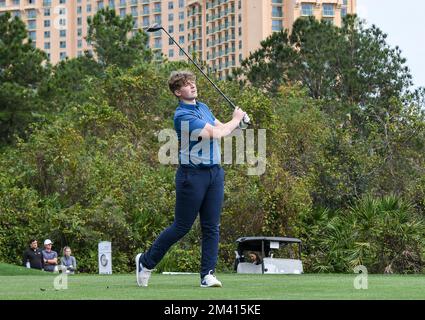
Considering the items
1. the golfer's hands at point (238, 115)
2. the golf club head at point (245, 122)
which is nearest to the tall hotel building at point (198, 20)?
the golf club head at point (245, 122)

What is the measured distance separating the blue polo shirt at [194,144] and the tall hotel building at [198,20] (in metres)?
117

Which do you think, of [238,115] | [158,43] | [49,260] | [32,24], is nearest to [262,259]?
[49,260]

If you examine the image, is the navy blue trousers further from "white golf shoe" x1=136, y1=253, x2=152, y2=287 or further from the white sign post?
the white sign post

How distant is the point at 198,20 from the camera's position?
166750 millimetres

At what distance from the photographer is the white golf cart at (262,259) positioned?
68.5 ft

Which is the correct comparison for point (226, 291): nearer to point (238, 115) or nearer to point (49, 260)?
point (238, 115)

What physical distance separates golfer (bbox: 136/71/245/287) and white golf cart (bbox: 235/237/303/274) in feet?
32.0

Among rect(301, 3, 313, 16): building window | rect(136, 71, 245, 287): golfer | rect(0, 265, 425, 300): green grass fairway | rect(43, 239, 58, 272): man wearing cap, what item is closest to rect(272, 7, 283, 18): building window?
rect(301, 3, 313, 16): building window

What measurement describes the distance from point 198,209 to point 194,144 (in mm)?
625

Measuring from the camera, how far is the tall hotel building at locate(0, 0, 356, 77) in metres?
152

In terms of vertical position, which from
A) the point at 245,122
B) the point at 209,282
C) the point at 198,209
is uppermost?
the point at 245,122

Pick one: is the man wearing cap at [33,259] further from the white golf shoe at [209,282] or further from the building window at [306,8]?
the building window at [306,8]

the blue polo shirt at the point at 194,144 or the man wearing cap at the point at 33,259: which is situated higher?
the blue polo shirt at the point at 194,144
